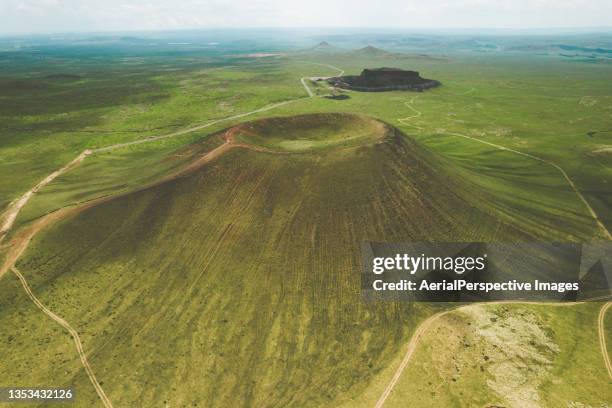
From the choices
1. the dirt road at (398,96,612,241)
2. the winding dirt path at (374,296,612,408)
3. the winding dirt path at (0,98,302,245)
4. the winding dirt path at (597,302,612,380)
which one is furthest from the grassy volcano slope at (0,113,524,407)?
the dirt road at (398,96,612,241)

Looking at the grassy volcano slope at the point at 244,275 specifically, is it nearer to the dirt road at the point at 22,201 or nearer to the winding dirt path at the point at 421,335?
the winding dirt path at the point at 421,335

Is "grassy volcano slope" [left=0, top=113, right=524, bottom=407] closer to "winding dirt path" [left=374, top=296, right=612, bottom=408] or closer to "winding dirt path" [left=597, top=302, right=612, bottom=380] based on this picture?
"winding dirt path" [left=374, top=296, right=612, bottom=408]

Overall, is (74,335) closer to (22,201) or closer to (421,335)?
(421,335)

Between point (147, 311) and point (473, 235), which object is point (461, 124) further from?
point (147, 311)

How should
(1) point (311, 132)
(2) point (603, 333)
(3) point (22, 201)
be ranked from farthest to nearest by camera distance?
(1) point (311, 132) < (3) point (22, 201) < (2) point (603, 333)

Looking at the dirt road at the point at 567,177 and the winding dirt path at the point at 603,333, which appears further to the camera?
the dirt road at the point at 567,177

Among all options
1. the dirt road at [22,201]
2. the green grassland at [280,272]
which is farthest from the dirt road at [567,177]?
the dirt road at [22,201]

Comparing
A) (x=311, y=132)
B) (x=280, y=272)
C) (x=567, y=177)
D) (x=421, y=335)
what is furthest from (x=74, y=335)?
(x=567, y=177)
